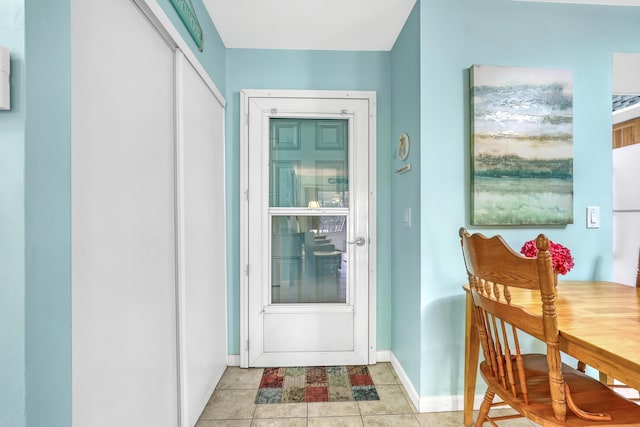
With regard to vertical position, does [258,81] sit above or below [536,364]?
above

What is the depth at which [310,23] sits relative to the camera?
203cm

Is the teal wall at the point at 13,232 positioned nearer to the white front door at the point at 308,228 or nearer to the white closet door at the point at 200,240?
the white closet door at the point at 200,240

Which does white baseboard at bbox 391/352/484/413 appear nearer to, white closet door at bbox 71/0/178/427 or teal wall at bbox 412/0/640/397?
teal wall at bbox 412/0/640/397

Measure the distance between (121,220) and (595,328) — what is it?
1.64m

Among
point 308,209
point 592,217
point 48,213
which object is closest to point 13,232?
point 48,213

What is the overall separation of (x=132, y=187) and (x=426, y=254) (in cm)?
149

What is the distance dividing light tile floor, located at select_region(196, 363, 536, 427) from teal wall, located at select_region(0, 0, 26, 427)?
1280 mm

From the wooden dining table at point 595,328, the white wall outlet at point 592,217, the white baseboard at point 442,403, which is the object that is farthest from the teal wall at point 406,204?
the white wall outlet at point 592,217

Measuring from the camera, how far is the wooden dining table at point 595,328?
2.74 ft

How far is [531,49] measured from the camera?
5.94ft

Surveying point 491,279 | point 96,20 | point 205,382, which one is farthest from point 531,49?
point 205,382

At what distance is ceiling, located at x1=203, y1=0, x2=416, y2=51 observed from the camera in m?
1.86

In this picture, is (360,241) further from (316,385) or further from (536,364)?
(536,364)

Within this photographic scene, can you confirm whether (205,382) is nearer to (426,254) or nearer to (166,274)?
(166,274)
